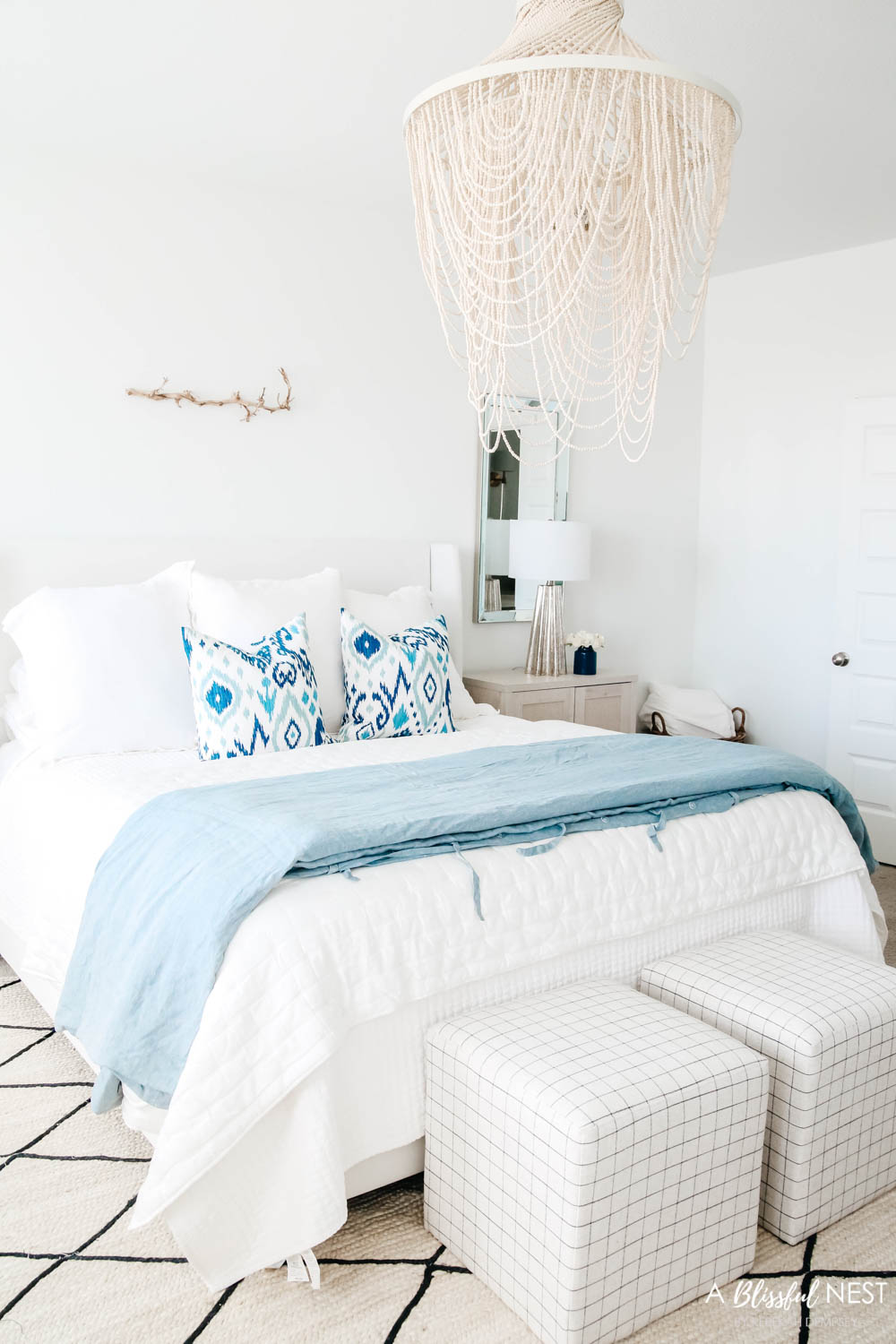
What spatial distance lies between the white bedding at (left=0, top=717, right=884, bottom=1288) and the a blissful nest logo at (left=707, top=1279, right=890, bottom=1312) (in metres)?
0.60

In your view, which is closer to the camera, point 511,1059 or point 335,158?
point 511,1059

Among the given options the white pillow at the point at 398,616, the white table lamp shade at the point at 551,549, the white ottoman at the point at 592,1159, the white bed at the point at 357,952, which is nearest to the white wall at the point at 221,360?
the white table lamp shade at the point at 551,549

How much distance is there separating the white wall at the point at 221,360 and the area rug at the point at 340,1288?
204 cm

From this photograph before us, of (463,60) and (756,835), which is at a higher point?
(463,60)

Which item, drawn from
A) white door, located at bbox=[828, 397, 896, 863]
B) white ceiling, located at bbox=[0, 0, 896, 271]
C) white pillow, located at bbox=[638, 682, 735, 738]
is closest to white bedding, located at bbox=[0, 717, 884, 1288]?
white ceiling, located at bbox=[0, 0, 896, 271]

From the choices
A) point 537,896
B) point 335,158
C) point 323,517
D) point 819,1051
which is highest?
point 335,158

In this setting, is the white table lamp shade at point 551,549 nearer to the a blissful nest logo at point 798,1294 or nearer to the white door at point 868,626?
the white door at point 868,626

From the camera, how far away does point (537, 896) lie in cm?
212

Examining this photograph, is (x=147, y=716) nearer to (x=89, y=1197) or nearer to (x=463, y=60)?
(x=89, y=1197)

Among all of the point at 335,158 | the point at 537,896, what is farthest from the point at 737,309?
the point at 537,896

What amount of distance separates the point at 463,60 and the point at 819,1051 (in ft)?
8.47

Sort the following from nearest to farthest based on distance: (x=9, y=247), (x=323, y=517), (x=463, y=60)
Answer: (x=463, y=60), (x=9, y=247), (x=323, y=517)

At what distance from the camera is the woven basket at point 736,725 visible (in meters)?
4.93

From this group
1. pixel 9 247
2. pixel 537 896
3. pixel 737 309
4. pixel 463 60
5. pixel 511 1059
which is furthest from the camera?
pixel 737 309
